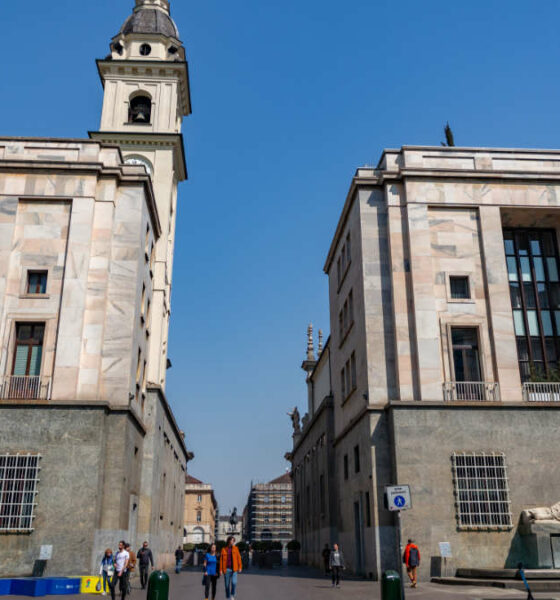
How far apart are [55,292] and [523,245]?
2140 cm

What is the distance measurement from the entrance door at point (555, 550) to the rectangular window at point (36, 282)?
2177cm

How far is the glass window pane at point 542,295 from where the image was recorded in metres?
29.7

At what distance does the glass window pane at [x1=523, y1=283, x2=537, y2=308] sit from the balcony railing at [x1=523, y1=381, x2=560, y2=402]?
4.31m

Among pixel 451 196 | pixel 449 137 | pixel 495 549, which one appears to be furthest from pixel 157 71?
pixel 495 549

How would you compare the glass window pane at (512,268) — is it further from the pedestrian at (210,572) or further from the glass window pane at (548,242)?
the pedestrian at (210,572)

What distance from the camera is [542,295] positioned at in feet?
97.8

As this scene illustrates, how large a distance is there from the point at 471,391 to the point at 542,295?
271 inches

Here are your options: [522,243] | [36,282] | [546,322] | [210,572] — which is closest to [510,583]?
[210,572]

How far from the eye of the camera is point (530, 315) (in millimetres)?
29453

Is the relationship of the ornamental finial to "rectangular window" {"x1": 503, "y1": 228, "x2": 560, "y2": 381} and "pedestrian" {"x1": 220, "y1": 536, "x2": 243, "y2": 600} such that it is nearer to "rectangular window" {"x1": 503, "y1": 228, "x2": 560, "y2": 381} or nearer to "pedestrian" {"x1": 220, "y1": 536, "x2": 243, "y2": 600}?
"rectangular window" {"x1": 503, "y1": 228, "x2": 560, "y2": 381}

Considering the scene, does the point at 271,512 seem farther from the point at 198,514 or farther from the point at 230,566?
the point at 230,566

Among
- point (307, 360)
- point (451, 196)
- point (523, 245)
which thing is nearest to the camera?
point (451, 196)

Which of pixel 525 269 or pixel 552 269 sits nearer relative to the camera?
pixel 525 269

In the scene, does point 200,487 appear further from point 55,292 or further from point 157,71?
point 55,292
